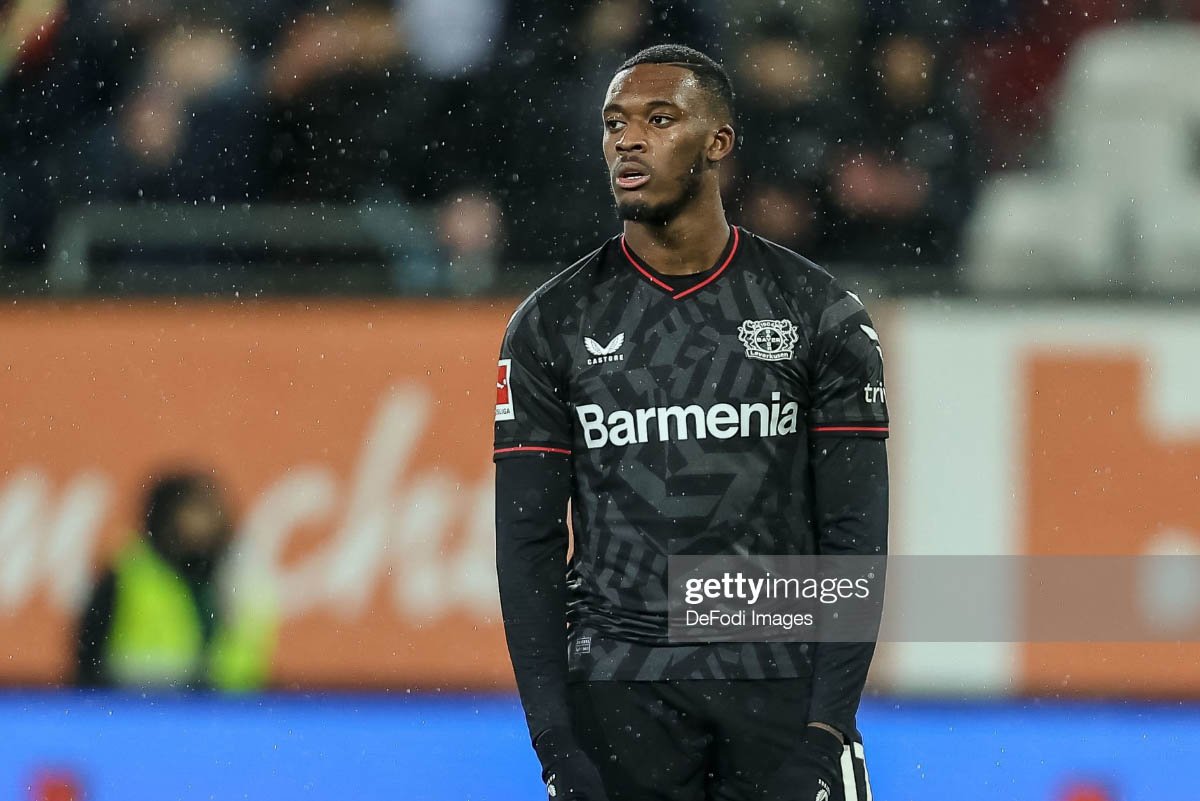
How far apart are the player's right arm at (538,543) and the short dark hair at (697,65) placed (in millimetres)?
550

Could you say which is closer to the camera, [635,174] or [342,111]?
[635,174]

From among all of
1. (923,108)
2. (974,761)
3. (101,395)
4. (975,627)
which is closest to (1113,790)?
(974,761)

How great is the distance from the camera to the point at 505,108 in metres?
7.65

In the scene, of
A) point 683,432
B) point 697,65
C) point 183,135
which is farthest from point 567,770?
point 183,135

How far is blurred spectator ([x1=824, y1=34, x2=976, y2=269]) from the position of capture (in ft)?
24.8

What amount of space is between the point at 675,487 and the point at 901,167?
4.47 m

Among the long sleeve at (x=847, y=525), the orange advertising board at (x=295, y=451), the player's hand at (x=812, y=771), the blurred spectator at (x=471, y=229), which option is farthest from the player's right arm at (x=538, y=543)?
the blurred spectator at (x=471, y=229)

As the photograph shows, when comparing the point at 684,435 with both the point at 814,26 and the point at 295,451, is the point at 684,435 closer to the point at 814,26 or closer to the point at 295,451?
the point at 295,451

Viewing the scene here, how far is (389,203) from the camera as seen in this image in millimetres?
7516

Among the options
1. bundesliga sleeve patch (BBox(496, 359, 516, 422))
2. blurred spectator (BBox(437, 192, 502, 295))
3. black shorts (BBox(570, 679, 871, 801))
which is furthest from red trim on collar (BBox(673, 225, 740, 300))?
blurred spectator (BBox(437, 192, 502, 295))

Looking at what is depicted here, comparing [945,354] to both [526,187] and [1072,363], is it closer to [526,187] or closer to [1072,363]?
[1072,363]

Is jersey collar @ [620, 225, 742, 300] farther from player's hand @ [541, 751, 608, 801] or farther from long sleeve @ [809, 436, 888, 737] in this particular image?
player's hand @ [541, 751, 608, 801]

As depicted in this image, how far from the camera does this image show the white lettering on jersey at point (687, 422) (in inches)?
138

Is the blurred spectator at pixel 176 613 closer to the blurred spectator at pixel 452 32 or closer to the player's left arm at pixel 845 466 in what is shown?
the blurred spectator at pixel 452 32
